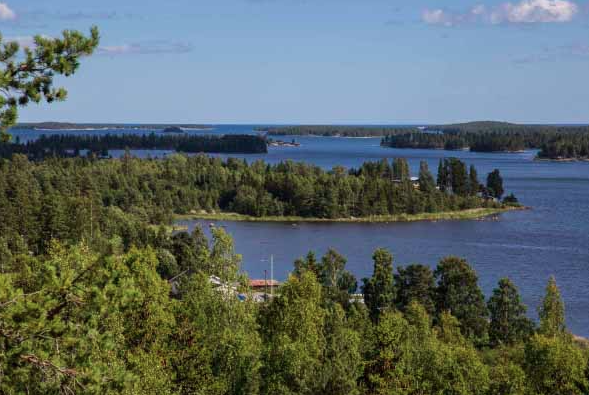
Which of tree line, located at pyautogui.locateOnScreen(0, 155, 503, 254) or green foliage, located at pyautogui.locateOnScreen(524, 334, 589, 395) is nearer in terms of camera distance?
green foliage, located at pyautogui.locateOnScreen(524, 334, 589, 395)

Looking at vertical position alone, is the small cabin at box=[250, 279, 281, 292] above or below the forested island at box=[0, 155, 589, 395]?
below

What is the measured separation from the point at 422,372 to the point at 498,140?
104430 mm

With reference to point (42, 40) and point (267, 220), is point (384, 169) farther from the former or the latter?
point (42, 40)

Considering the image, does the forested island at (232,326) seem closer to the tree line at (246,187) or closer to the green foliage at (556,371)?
the green foliage at (556,371)

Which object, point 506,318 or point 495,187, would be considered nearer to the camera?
point 506,318

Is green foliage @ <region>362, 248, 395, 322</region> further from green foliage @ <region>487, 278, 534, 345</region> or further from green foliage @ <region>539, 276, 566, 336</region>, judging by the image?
green foliage @ <region>539, 276, 566, 336</region>

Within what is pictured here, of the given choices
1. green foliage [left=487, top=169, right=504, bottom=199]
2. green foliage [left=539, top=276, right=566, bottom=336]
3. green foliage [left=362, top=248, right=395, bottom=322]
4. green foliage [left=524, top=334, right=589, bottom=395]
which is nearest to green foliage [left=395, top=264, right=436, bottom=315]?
green foliage [left=362, top=248, right=395, bottom=322]

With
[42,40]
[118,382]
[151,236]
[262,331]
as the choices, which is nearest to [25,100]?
[42,40]

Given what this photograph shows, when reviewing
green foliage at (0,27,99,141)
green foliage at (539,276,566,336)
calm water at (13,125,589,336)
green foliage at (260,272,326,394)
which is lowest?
calm water at (13,125,589,336)

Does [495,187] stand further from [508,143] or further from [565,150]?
[508,143]

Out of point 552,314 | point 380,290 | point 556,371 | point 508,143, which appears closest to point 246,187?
point 380,290

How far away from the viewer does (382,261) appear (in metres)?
18.3

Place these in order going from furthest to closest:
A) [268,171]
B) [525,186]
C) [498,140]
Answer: [498,140], [525,186], [268,171]

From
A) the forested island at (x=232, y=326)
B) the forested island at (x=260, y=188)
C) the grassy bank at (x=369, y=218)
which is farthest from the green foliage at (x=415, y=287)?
the grassy bank at (x=369, y=218)
